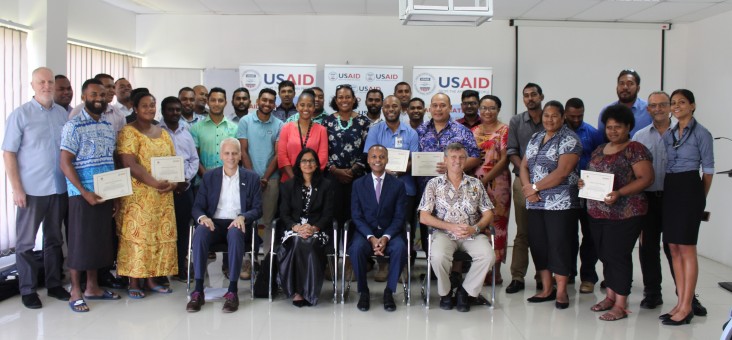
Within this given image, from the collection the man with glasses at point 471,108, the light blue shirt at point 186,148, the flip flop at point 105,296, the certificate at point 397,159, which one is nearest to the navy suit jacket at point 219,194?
the light blue shirt at point 186,148

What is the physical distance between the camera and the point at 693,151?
155 inches

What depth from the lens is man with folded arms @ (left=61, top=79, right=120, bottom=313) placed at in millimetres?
4078

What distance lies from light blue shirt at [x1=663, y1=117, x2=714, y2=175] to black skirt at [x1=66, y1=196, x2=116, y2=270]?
14.1 ft

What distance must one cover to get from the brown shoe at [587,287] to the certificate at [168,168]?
3.63 meters

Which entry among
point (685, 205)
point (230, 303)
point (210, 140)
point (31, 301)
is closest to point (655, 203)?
point (685, 205)

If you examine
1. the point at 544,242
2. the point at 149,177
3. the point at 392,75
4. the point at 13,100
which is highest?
the point at 392,75

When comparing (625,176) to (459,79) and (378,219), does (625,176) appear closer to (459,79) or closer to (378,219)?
(378,219)

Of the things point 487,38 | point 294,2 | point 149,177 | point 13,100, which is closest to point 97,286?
point 149,177

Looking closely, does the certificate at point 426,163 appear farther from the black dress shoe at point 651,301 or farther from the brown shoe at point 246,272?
the black dress shoe at point 651,301

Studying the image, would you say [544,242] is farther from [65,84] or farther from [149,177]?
[65,84]

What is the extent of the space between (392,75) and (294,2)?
167cm

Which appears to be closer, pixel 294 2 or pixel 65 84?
pixel 65 84

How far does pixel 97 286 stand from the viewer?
447 centimetres

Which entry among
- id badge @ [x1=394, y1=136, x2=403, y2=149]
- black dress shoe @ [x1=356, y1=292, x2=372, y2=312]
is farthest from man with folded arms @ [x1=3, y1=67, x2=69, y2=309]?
id badge @ [x1=394, y1=136, x2=403, y2=149]
